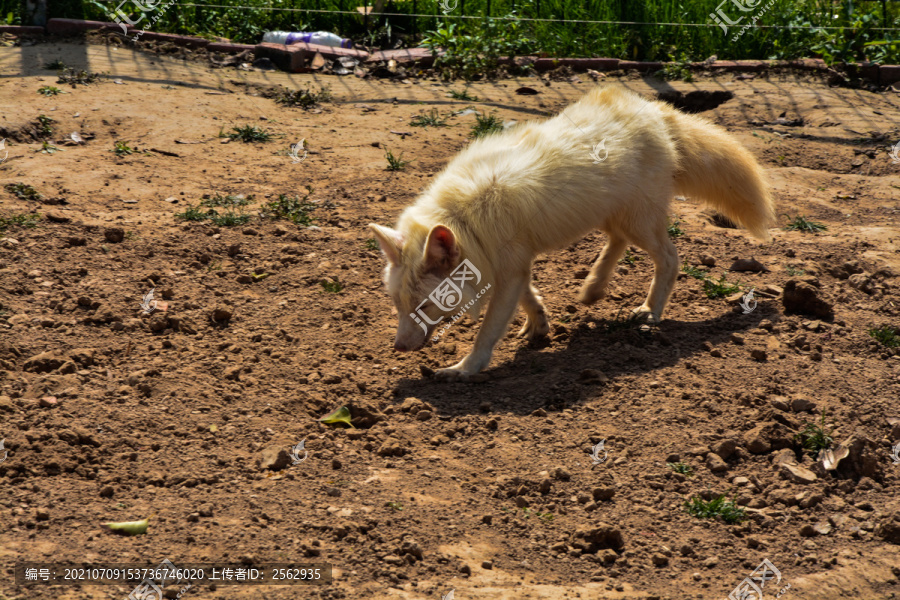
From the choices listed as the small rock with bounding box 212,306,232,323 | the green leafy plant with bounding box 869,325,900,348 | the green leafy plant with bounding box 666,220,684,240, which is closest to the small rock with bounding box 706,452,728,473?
the green leafy plant with bounding box 869,325,900,348

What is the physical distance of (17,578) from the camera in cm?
301

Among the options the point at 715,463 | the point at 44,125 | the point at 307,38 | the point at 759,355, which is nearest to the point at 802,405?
the point at 759,355

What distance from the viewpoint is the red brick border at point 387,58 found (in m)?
10.2

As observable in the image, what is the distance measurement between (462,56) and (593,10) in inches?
88.2

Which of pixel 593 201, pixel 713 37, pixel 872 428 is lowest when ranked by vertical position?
pixel 872 428

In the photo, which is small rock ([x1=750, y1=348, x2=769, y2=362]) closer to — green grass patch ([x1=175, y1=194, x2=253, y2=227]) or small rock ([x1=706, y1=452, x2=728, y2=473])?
small rock ([x1=706, y1=452, x2=728, y2=473])

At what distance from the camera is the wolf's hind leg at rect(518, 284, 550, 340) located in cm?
546

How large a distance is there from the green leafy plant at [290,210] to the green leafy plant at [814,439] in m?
4.12

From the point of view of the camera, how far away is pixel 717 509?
3.79 m

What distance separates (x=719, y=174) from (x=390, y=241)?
9.08 ft

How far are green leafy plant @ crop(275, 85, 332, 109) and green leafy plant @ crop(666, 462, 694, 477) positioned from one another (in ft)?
21.5

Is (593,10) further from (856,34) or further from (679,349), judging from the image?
(679,349)

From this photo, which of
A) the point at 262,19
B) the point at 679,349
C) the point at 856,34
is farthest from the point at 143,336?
the point at 856,34

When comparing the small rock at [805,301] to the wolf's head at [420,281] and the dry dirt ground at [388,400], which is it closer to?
the dry dirt ground at [388,400]
